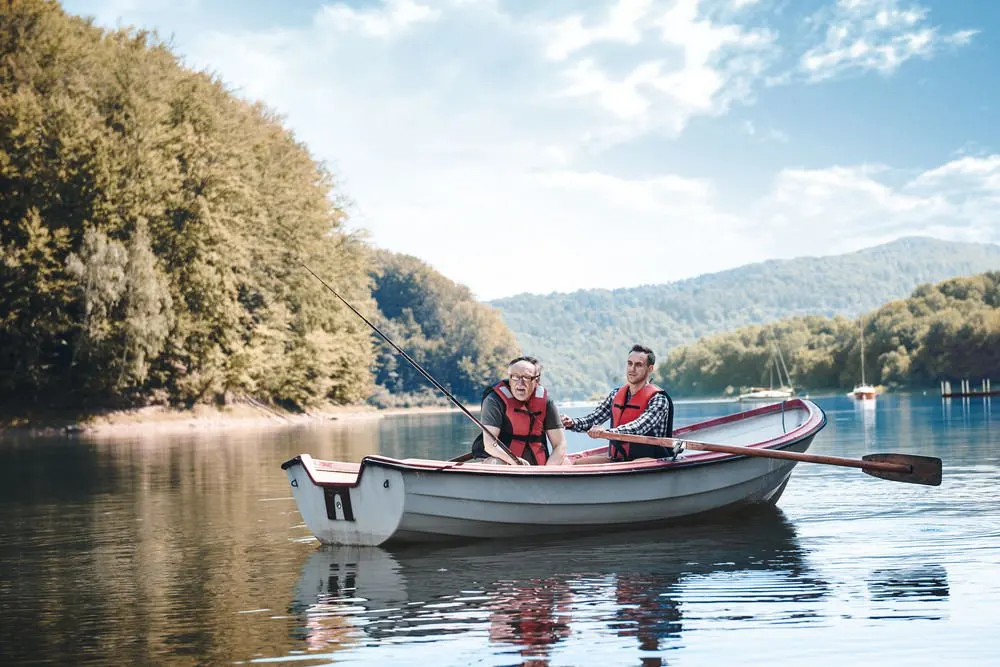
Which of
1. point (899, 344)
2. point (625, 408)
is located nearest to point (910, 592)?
point (625, 408)

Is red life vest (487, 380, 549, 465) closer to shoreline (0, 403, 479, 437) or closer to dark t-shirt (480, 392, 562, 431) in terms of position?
dark t-shirt (480, 392, 562, 431)

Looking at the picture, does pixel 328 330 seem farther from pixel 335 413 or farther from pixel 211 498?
pixel 211 498

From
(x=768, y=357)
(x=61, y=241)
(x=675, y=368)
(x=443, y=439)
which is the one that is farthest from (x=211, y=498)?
(x=675, y=368)

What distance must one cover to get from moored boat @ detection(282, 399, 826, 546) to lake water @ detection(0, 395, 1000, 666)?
9.3 inches

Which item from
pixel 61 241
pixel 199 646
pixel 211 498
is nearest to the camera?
pixel 199 646

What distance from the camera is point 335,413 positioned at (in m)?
61.0

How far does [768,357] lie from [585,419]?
14412 cm

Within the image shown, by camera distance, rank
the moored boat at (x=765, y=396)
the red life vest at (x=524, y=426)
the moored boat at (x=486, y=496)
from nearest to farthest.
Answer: the moored boat at (x=486, y=496) → the red life vest at (x=524, y=426) → the moored boat at (x=765, y=396)

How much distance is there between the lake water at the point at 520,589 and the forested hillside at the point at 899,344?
8760 cm

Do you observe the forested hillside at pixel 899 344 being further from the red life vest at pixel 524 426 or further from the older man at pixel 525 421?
the red life vest at pixel 524 426

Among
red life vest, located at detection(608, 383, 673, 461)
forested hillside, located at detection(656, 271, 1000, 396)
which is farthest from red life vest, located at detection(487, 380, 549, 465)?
forested hillside, located at detection(656, 271, 1000, 396)

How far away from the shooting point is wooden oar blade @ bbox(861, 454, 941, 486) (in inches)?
457

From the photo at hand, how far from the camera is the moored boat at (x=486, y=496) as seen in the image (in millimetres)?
10984

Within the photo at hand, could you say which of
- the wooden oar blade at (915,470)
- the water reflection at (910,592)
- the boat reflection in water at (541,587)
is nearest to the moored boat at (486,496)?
the boat reflection in water at (541,587)
